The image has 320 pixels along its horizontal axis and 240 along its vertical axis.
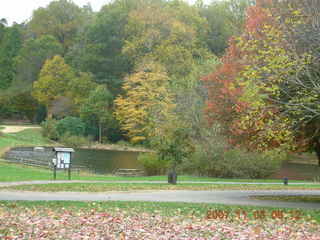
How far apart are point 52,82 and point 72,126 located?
32.7 ft

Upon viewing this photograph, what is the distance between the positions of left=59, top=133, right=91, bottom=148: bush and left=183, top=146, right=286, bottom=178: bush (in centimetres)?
3288

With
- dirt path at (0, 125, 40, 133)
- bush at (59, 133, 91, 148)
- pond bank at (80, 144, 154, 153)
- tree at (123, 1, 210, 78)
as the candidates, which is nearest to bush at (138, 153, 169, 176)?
tree at (123, 1, 210, 78)

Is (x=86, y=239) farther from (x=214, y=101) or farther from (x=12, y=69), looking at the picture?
(x=12, y=69)

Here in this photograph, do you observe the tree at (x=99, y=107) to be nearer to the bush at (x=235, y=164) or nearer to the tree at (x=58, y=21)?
the tree at (x=58, y=21)

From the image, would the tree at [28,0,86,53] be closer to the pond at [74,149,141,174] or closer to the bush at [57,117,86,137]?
the bush at [57,117,86,137]

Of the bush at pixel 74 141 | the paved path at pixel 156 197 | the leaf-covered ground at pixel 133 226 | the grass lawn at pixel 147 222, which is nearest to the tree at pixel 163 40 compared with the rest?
the bush at pixel 74 141

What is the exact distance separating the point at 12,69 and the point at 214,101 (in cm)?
6766

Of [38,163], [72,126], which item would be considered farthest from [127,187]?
[72,126]

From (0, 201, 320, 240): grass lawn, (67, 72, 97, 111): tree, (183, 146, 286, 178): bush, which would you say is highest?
(67, 72, 97, 111): tree

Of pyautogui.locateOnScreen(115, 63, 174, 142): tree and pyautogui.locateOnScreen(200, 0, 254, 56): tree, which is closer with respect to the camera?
pyautogui.locateOnScreen(115, 63, 174, 142): tree

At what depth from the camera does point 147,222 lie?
12.6 metres

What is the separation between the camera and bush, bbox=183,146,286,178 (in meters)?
34.2

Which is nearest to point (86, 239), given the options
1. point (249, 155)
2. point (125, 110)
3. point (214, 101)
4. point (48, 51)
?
point (214, 101)

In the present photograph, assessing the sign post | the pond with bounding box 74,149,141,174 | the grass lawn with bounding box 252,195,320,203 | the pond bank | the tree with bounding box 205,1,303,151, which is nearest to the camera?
the tree with bounding box 205,1,303,151
